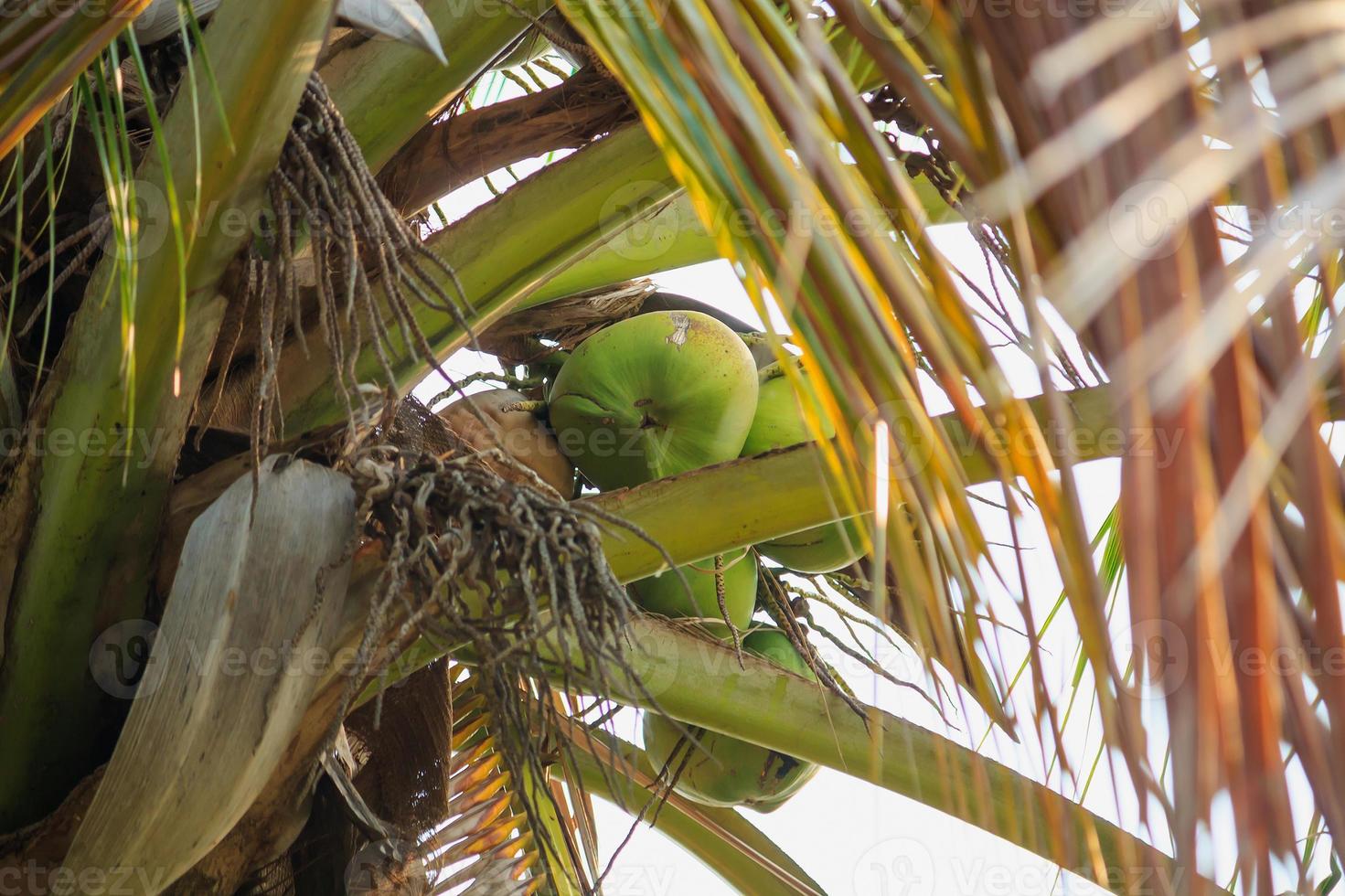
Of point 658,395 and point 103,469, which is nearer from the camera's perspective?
point 103,469

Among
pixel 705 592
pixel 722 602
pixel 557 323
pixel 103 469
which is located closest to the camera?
pixel 103 469

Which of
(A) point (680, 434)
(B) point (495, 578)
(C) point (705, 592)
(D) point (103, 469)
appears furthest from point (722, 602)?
(D) point (103, 469)

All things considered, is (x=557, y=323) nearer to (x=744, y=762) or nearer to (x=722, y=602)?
(x=722, y=602)

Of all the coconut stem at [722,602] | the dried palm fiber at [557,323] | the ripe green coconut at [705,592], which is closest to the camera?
the coconut stem at [722,602]

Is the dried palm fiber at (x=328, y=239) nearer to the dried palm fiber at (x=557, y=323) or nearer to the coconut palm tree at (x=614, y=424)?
the coconut palm tree at (x=614, y=424)

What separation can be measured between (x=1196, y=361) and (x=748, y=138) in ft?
0.63

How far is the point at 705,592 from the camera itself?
53.7 inches

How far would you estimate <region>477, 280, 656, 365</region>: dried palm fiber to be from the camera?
1539 millimetres

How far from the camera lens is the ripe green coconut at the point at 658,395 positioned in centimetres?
138

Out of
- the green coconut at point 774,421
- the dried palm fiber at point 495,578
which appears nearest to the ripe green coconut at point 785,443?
the green coconut at point 774,421

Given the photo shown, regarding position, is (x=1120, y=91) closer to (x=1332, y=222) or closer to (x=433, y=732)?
(x=1332, y=222)

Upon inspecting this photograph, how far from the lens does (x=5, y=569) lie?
100cm

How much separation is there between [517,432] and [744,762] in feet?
1.53

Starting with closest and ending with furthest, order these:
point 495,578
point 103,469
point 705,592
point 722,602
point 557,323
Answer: point 495,578 < point 103,469 < point 722,602 < point 705,592 < point 557,323
